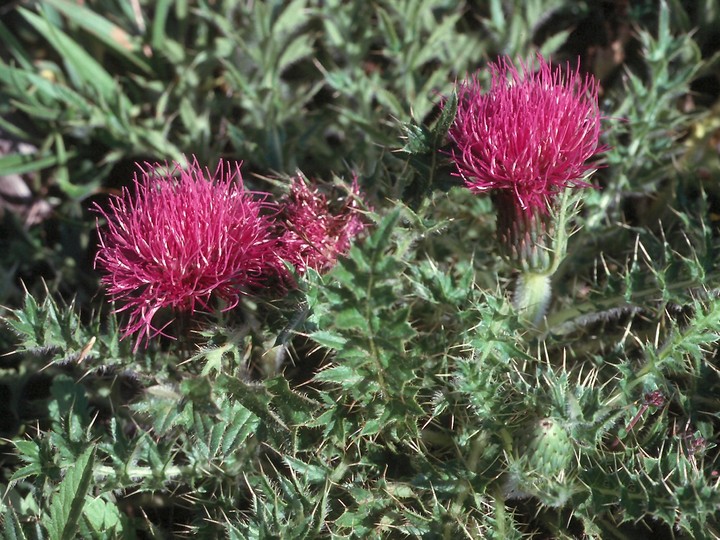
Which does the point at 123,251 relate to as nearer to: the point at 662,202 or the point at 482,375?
the point at 482,375

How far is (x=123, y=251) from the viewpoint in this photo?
7.44ft

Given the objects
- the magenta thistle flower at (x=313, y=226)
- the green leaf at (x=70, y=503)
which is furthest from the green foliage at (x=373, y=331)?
the magenta thistle flower at (x=313, y=226)

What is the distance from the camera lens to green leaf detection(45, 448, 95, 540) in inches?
80.0

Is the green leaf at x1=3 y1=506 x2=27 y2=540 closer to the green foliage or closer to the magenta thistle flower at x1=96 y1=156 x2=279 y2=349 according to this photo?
the green foliage

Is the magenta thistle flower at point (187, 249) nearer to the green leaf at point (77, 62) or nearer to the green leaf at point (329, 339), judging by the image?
the green leaf at point (329, 339)

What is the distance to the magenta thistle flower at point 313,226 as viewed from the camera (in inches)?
89.4

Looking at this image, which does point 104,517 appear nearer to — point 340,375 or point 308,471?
point 308,471

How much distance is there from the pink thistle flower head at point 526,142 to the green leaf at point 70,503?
142 centimetres

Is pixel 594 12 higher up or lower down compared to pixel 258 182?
higher up

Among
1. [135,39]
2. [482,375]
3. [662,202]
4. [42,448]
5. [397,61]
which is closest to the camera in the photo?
[482,375]

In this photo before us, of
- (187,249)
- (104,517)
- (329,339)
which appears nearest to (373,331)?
(329,339)

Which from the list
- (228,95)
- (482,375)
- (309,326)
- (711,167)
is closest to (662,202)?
(711,167)

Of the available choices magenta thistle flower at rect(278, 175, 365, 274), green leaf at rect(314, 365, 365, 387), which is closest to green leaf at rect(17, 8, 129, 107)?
magenta thistle flower at rect(278, 175, 365, 274)

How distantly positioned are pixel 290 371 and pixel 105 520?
2.57 feet
